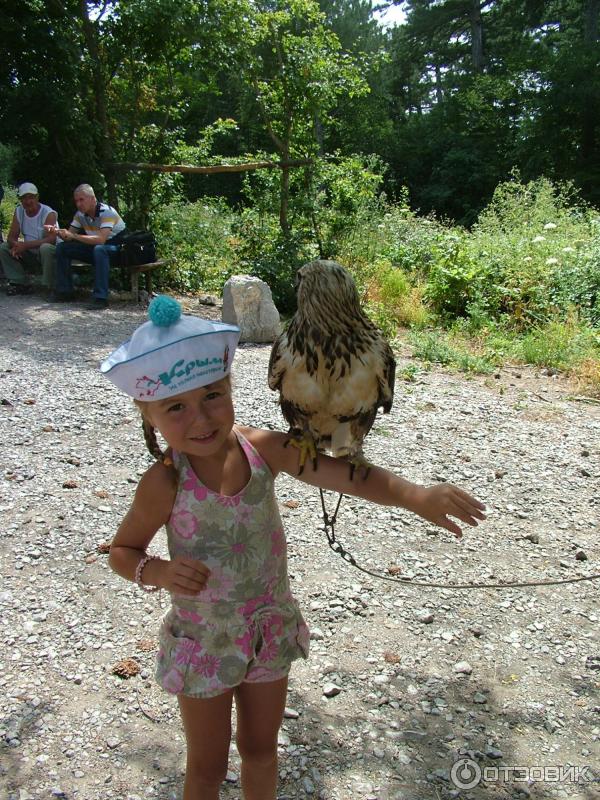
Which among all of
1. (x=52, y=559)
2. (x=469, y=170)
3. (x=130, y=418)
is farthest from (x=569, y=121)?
(x=52, y=559)

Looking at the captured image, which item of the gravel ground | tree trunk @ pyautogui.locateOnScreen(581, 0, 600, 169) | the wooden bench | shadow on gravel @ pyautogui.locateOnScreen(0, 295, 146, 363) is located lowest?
the gravel ground

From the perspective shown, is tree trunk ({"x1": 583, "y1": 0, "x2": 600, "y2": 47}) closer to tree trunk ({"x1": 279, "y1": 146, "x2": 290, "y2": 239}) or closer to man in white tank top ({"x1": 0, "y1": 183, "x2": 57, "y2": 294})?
tree trunk ({"x1": 279, "y1": 146, "x2": 290, "y2": 239})

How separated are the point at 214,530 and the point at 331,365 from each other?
2.49 ft

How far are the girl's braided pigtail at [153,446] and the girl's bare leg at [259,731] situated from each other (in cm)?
66

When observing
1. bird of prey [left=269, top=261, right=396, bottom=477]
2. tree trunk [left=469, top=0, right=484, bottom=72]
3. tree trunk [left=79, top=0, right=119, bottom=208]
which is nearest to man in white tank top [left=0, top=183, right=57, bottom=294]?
tree trunk [left=79, top=0, right=119, bottom=208]

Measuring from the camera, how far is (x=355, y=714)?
2.56 m

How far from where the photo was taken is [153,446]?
1.79 metres

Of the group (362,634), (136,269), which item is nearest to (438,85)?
(136,269)

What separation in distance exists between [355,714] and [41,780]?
1.19 m

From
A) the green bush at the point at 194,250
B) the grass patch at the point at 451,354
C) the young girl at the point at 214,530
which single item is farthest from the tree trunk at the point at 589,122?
the young girl at the point at 214,530

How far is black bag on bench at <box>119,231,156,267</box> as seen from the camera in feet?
30.0

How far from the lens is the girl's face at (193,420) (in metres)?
1.60

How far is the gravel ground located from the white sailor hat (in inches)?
61.2

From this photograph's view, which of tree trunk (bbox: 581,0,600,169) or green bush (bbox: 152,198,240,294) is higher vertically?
tree trunk (bbox: 581,0,600,169)
